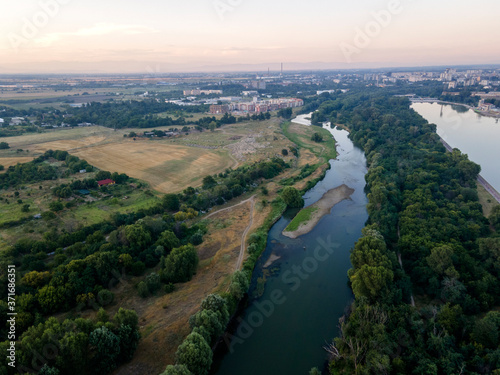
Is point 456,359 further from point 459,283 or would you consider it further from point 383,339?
point 459,283

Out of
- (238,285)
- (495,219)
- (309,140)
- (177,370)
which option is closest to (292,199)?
(238,285)

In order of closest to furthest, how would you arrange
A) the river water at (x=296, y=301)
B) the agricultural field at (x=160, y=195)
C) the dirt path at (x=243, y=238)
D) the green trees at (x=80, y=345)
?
the green trees at (x=80, y=345) → the river water at (x=296, y=301) → the agricultural field at (x=160, y=195) → the dirt path at (x=243, y=238)

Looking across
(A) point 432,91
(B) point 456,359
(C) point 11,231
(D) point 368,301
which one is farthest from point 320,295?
(A) point 432,91

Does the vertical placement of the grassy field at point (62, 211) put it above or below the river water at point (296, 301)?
above

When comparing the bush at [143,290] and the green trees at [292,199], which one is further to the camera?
the green trees at [292,199]

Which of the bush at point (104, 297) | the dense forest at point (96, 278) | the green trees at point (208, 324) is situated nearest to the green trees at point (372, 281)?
the dense forest at point (96, 278)

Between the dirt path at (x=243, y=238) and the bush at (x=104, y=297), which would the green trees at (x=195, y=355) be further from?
the dirt path at (x=243, y=238)
